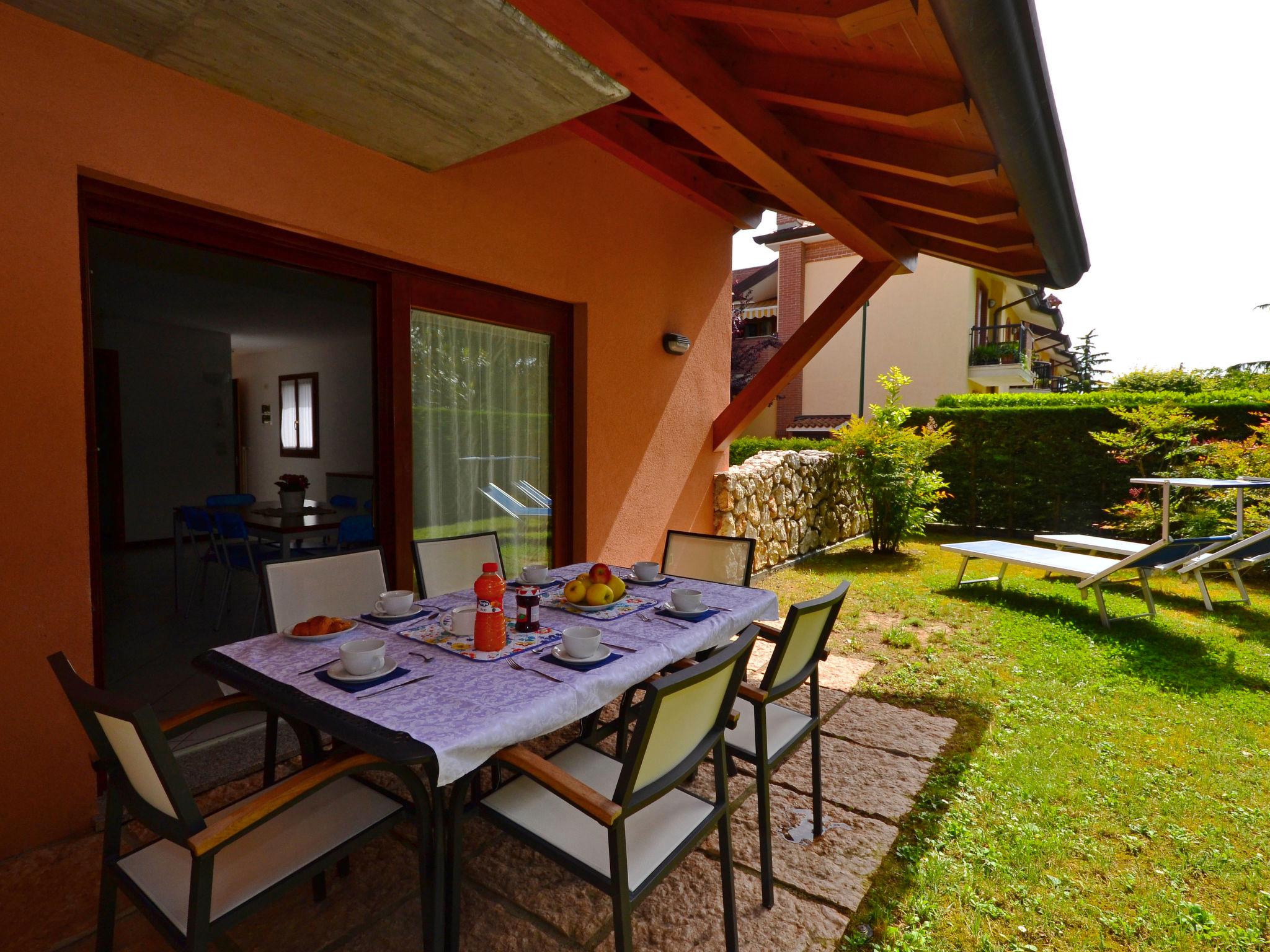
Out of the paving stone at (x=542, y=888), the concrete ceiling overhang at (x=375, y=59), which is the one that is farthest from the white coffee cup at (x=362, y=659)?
the concrete ceiling overhang at (x=375, y=59)

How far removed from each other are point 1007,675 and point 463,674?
11.6 ft

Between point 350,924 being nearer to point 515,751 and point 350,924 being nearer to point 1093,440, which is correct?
point 515,751

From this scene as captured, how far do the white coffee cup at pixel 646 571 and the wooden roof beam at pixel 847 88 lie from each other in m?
2.16

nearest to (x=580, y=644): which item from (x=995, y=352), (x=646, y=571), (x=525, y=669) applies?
(x=525, y=669)

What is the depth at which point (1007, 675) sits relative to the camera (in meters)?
3.90

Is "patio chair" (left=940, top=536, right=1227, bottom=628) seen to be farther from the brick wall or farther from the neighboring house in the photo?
the brick wall

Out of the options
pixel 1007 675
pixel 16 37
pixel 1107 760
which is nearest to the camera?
pixel 16 37

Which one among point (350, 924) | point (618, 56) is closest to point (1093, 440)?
point (618, 56)

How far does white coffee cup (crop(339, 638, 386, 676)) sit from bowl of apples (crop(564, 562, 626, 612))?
81cm

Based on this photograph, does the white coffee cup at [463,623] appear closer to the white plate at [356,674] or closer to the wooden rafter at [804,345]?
the white plate at [356,674]

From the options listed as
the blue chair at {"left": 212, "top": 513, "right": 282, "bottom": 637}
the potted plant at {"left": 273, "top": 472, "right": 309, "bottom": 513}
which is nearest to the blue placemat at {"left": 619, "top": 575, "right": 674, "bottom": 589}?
the blue chair at {"left": 212, "top": 513, "right": 282, "bottom": 637}

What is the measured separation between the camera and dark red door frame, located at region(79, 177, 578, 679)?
2428 mm

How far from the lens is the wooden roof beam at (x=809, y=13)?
1990mm

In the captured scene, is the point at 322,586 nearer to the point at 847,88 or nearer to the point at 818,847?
the point at 818,847
